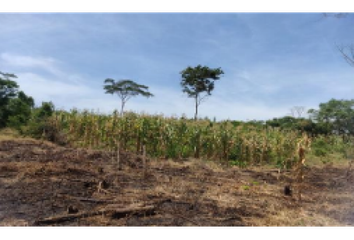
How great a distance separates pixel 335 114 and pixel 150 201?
26.7m

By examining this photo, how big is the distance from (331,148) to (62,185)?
51.5ft

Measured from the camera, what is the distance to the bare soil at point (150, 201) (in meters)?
3.54

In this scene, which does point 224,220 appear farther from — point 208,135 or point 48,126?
point 48,126

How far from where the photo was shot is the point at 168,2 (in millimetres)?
1609

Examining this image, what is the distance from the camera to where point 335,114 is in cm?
2555

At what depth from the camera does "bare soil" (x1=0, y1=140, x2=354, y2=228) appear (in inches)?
139

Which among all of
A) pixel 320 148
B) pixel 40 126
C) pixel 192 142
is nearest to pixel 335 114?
pixel 320 148

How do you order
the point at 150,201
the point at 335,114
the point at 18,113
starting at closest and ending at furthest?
the point at 150,201 < the point at 18,113 < the point at 335,114

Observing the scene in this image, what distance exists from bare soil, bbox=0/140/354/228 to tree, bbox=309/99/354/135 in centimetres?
1879

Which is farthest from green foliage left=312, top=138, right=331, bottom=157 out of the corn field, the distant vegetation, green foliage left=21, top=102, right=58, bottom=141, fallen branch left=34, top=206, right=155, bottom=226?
green foliage left=21, top=102, right=58, bottom=141

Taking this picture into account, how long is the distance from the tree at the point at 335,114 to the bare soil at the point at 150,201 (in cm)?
1879

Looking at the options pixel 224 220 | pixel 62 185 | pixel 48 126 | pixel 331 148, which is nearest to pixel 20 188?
pixel 62 185

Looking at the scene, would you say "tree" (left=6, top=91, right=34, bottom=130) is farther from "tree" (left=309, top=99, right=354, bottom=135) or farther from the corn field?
"tree" (left=309, top=99, right=354, bottom=135)

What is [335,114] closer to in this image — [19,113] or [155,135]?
[155,135]
